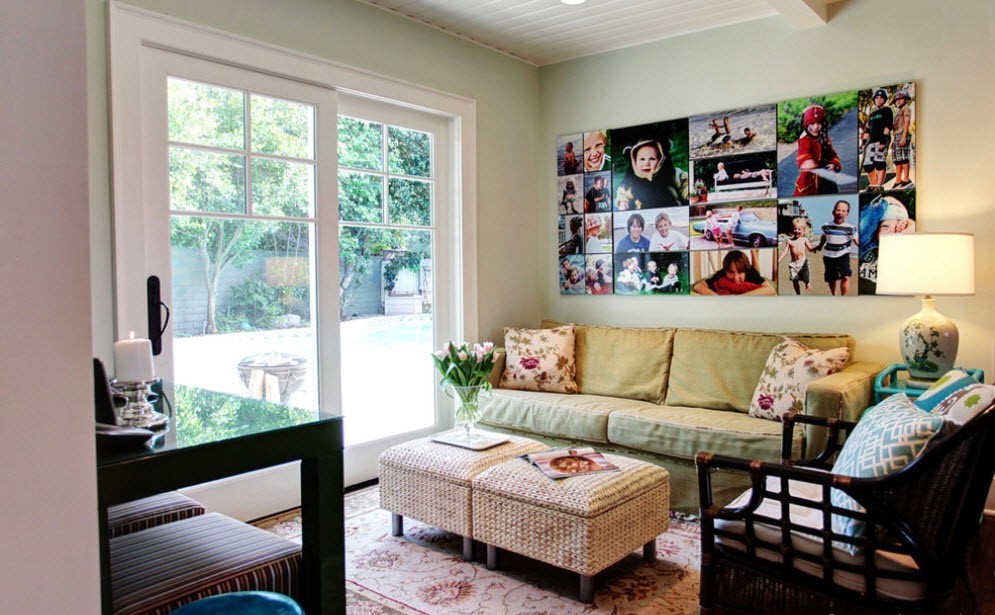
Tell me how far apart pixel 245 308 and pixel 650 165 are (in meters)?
2.52

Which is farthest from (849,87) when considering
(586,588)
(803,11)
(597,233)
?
(586,588)

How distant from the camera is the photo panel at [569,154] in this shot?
15.1 ft

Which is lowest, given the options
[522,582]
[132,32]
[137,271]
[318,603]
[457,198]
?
[522,582]

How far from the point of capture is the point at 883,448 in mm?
1770

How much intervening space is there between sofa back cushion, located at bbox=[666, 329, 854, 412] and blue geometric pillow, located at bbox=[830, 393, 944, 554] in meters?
1.58

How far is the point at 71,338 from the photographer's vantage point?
0.84m

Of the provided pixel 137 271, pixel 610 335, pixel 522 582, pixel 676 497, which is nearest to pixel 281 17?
pixel 137 271

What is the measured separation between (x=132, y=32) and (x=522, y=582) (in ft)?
8.56

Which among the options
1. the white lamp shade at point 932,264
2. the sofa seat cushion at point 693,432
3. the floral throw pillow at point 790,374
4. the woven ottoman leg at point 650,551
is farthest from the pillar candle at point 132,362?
the white lamp shade at point 932,264

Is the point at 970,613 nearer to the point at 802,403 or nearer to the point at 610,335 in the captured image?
the point at 802,403

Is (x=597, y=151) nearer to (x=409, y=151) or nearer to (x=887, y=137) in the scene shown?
(x=409, y=151)

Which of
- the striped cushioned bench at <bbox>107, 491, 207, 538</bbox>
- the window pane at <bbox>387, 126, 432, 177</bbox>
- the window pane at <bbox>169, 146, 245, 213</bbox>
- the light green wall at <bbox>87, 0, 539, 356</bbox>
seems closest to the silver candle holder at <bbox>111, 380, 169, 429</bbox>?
the striped cushioned bench at <bbox>107, 491, 207, 538</bbox>

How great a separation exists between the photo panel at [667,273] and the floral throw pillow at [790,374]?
2.88 ft

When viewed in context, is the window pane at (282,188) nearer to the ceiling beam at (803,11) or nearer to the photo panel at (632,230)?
the photo panel at (632,230)
